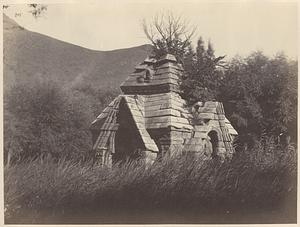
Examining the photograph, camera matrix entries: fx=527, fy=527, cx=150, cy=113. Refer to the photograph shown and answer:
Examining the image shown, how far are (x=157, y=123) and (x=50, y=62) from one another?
3.96ft

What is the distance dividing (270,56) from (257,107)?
529 mm

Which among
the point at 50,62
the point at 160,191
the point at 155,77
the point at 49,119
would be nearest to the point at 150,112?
the point at 155,77

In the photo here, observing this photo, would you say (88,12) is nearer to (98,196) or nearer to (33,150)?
(33,150)

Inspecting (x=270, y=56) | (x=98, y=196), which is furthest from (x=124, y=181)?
(x=270, y=56)

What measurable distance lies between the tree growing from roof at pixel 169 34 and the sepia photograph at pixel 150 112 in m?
0.01

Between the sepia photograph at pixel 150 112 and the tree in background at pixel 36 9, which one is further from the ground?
the tree in background at pixel 36 9

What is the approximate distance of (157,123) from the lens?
518cm

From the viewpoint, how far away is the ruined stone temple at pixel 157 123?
5148 millimetres

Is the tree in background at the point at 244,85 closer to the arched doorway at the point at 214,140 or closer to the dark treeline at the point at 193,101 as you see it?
the dark treeline at the point at 193,101

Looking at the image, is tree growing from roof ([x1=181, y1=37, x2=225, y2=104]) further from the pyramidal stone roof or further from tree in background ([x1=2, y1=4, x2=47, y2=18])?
tree in background ([x1=2, y1=4, x2=47, y2=18])

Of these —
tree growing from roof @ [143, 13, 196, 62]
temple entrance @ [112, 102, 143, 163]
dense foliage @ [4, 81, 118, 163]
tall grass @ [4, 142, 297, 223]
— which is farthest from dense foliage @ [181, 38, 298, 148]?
dense foliage @ [4, 81, 118, 163]

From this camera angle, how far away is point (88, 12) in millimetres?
5199

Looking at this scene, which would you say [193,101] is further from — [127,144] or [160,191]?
[160,191]

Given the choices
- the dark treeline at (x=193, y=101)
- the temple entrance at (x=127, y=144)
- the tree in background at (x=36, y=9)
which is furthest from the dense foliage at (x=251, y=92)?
the tree in background at (x=36, y=9)
